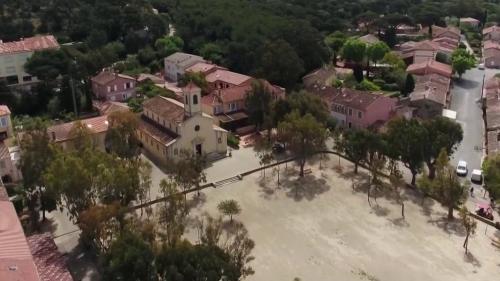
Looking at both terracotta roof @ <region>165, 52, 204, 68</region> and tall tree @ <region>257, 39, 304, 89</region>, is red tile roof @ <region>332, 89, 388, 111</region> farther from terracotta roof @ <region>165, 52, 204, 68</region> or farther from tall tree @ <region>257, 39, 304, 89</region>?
terracotta roof @ <region>165, 52, 204, 68</region>

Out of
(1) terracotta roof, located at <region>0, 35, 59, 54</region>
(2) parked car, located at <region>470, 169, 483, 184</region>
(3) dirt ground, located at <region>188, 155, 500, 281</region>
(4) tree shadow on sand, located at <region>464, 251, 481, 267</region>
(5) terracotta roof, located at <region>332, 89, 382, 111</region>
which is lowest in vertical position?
(4) tree shadow on sand, located at <region>464, 251, 481, 267</region>

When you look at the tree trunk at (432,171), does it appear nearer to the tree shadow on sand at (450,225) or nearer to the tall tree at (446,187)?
the tall tree at (446,187)

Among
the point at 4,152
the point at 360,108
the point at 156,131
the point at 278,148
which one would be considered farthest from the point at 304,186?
the point at 4,152

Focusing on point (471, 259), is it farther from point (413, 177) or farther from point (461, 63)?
point (461, 63)

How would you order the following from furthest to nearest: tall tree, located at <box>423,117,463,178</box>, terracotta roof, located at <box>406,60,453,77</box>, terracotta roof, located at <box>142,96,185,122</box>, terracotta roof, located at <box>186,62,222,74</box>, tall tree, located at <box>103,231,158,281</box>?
terracotta roof, located at <box>406,60,453,77</box> < terracotta roof, located at <box>186,62,222,74</box> < terracotta roof, located at <box>142,96,185,122</box> < tall tree, located at <box>423,117,463,178</box> < tall tree, located at <box>103,231,158,281</box>

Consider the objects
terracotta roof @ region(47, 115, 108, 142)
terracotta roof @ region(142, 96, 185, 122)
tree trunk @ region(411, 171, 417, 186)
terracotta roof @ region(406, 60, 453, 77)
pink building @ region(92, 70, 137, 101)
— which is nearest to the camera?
tree trunk @ region(411, 171, 417, 186)

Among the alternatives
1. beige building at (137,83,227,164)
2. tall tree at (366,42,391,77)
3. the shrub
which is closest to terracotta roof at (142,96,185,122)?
beige building at (137,83,227,164)

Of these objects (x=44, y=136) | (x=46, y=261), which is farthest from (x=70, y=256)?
(x=44, y=136)
